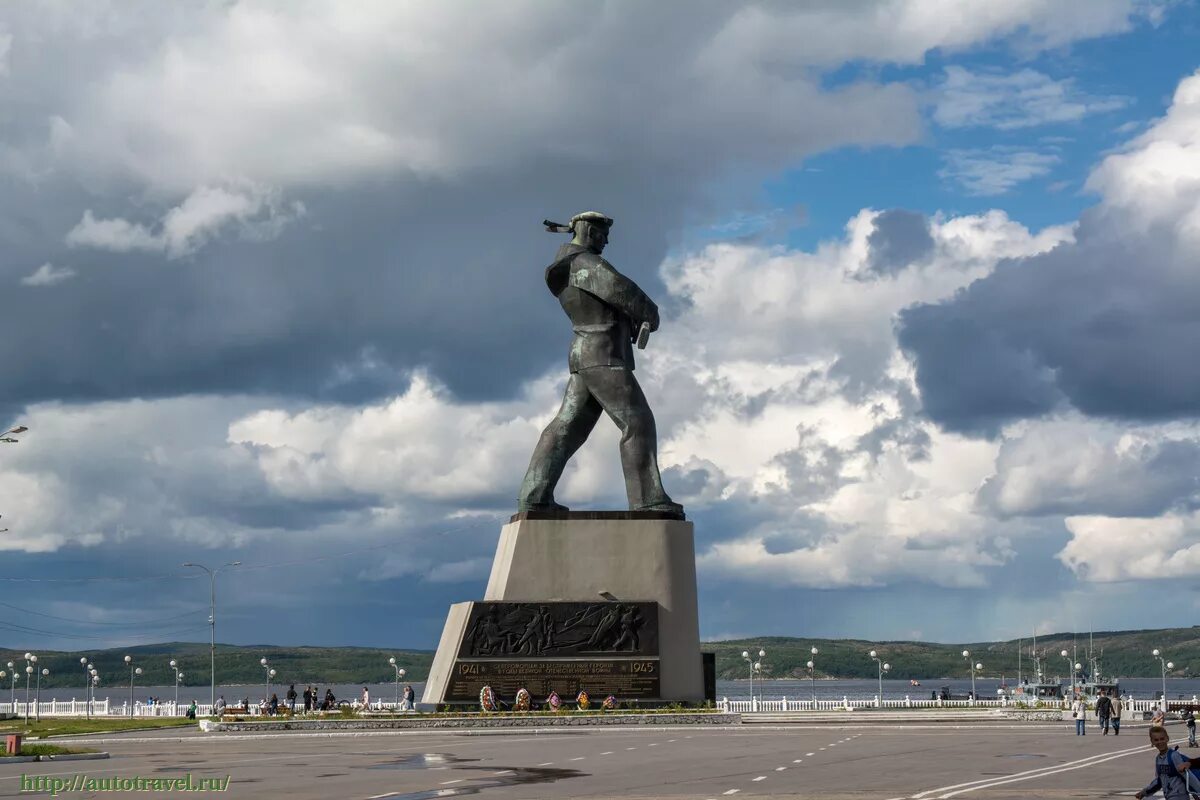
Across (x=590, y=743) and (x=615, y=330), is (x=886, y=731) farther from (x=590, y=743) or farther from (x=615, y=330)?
(x=615, y=330)

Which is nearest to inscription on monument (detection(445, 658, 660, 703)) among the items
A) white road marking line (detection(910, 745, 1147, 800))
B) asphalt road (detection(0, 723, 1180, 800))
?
asphalt road (detection(0, 723, 1180, 800))

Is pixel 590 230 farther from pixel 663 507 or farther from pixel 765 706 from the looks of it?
pixel 765 706

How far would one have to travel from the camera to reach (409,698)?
4984cm

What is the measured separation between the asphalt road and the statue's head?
1504 cm

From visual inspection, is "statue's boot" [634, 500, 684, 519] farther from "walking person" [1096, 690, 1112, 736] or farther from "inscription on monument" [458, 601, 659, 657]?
"walking person" [1096, 690, 1112, 736]

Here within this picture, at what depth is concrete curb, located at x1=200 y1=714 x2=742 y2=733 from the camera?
40.9 metres

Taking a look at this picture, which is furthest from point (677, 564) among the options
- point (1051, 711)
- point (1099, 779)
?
point (1099, 779)

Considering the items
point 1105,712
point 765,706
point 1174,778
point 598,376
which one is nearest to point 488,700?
point 598,376

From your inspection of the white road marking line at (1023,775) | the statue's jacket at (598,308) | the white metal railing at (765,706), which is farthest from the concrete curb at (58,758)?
the white metal railing at (765,706)

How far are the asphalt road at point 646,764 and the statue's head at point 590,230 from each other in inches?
592

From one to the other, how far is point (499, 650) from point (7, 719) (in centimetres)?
2784

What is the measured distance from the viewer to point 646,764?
2742cm

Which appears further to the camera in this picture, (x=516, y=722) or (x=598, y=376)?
(x=598, y=376)

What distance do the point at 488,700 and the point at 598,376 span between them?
10.1m
